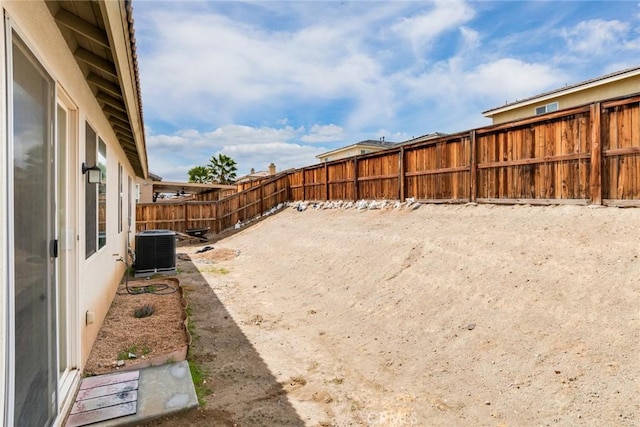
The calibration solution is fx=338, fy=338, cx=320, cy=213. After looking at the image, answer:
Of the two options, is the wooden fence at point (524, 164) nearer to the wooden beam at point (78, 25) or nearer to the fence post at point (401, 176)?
the fence post at point (401, 176)

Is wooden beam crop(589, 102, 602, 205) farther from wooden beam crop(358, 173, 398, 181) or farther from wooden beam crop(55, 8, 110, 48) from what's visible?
wooden beam crop(55, 8, 110, 48)

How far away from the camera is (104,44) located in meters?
2.68

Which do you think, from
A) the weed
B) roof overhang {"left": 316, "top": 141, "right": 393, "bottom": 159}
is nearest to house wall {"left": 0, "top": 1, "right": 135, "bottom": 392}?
the weed

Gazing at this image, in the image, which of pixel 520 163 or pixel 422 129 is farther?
pixel 422 129

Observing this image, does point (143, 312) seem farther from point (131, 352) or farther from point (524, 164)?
point (524, 164)

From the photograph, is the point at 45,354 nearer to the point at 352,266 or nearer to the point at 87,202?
the point at 87,202

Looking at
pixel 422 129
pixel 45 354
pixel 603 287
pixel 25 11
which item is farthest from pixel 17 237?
pixel 422 129

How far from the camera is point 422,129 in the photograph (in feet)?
80.6

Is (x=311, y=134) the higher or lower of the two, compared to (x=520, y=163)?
higher

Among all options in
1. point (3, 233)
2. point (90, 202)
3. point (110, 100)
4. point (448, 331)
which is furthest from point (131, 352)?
point (448, 331)

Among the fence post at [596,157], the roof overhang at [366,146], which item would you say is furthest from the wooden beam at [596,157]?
the roof overhang at [366,146]

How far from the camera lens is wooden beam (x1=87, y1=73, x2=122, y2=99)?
3.68 metres

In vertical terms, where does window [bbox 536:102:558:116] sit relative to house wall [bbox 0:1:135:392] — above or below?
above

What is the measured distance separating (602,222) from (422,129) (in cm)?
2058
